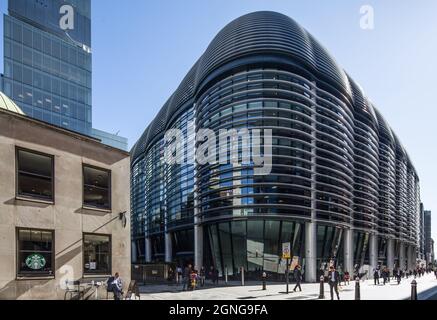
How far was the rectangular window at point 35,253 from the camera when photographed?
14.5 metres

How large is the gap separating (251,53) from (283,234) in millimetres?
25886

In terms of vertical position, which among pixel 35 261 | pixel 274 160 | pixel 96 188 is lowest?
pixel 35 261

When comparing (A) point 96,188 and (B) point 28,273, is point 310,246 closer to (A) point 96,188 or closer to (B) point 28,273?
(A) point 96,188

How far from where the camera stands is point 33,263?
586 inches

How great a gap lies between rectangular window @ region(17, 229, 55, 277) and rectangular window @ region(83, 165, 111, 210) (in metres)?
2.36

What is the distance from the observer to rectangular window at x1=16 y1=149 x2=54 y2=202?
48.5 feet

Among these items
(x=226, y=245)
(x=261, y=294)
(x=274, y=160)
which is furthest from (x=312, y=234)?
(x=261, y=294)

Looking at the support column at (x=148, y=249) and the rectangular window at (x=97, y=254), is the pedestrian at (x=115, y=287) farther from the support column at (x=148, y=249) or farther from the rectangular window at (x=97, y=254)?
the support column at (x=148, y=249)

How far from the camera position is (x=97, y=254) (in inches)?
690

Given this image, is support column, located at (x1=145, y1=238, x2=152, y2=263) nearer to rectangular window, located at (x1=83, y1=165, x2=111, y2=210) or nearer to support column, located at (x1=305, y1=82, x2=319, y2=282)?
support column, located at (x1=305, y1=82, x2=319, y2=282)

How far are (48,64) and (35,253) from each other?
7678 centimetres

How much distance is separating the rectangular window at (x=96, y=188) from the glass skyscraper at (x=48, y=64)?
6445 cm

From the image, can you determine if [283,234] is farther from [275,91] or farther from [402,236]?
[402,236]
